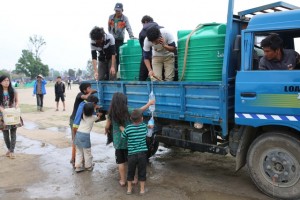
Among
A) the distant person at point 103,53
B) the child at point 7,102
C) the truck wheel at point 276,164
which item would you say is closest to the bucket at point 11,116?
the child at point 7,102

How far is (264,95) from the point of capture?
3781 mm

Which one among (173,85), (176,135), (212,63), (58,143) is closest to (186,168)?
(176,135)

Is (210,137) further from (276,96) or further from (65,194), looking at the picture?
(65,194)

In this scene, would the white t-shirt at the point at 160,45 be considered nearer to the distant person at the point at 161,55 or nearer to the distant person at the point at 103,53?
the distant person at the point at 161,55

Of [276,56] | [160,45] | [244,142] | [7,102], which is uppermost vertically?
[160,45]

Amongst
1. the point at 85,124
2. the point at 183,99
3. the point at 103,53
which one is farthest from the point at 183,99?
the point at 103,53

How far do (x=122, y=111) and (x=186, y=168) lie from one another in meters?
1.74

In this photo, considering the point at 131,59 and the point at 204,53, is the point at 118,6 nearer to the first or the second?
the point at 131,59

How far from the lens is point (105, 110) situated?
611 cm

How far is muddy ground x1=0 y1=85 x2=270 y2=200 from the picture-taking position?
4.31 meters

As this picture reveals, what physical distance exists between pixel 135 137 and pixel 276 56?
6.78 feet

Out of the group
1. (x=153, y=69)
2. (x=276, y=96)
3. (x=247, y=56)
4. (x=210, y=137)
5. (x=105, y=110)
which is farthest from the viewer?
(x=105, y=110)

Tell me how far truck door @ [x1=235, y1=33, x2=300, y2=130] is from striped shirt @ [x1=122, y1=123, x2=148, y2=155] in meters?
1.27

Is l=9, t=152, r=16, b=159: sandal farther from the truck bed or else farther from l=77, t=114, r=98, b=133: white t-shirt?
the truck bed
